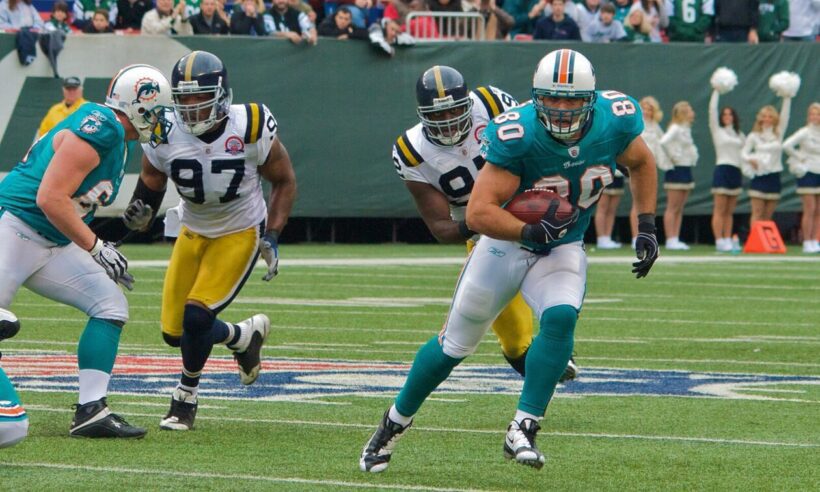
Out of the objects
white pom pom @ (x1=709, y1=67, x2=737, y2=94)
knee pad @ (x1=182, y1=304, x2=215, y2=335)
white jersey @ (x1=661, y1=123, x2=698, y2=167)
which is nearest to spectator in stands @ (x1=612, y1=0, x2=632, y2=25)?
white pom pom @ (x1=709, y1=67, x2=737, y2=94)

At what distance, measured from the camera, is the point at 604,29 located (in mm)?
19531

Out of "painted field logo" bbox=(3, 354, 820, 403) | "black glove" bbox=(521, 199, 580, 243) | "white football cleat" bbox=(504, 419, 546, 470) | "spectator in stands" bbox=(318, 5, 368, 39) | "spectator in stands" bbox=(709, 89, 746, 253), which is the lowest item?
"spectator in stands" bbox=(709, 89, 746, 253)

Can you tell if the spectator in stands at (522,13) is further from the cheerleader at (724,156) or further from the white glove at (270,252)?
the white glove at (270,252)

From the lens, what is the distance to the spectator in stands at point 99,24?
58.2 ft

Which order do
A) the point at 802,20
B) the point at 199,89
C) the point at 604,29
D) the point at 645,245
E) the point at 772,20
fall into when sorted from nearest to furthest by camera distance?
the point at 645,245 < the point at 199,89 < the point at 604,29 < the point at 772,20 < the point at 802,20

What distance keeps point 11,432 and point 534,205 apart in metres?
A: 1.99

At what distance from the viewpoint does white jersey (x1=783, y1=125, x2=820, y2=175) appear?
1852 centimetres

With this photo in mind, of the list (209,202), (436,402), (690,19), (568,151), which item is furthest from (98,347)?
(690,19)

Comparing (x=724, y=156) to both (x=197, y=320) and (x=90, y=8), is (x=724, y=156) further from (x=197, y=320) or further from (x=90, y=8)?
(x=197, y=320)

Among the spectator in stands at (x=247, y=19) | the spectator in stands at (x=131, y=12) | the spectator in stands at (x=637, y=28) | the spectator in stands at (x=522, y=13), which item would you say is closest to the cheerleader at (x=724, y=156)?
the spectator in stands at (x=637, y=28)

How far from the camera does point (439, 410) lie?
23.4 feet

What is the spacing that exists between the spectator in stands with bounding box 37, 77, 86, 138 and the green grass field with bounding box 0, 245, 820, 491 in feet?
11.5

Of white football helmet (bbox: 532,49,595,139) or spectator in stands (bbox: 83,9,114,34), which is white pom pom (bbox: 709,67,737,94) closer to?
spectator in stands (bbox: 83,9,114,34)

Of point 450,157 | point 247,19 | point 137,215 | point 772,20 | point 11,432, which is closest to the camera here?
point 11,432
